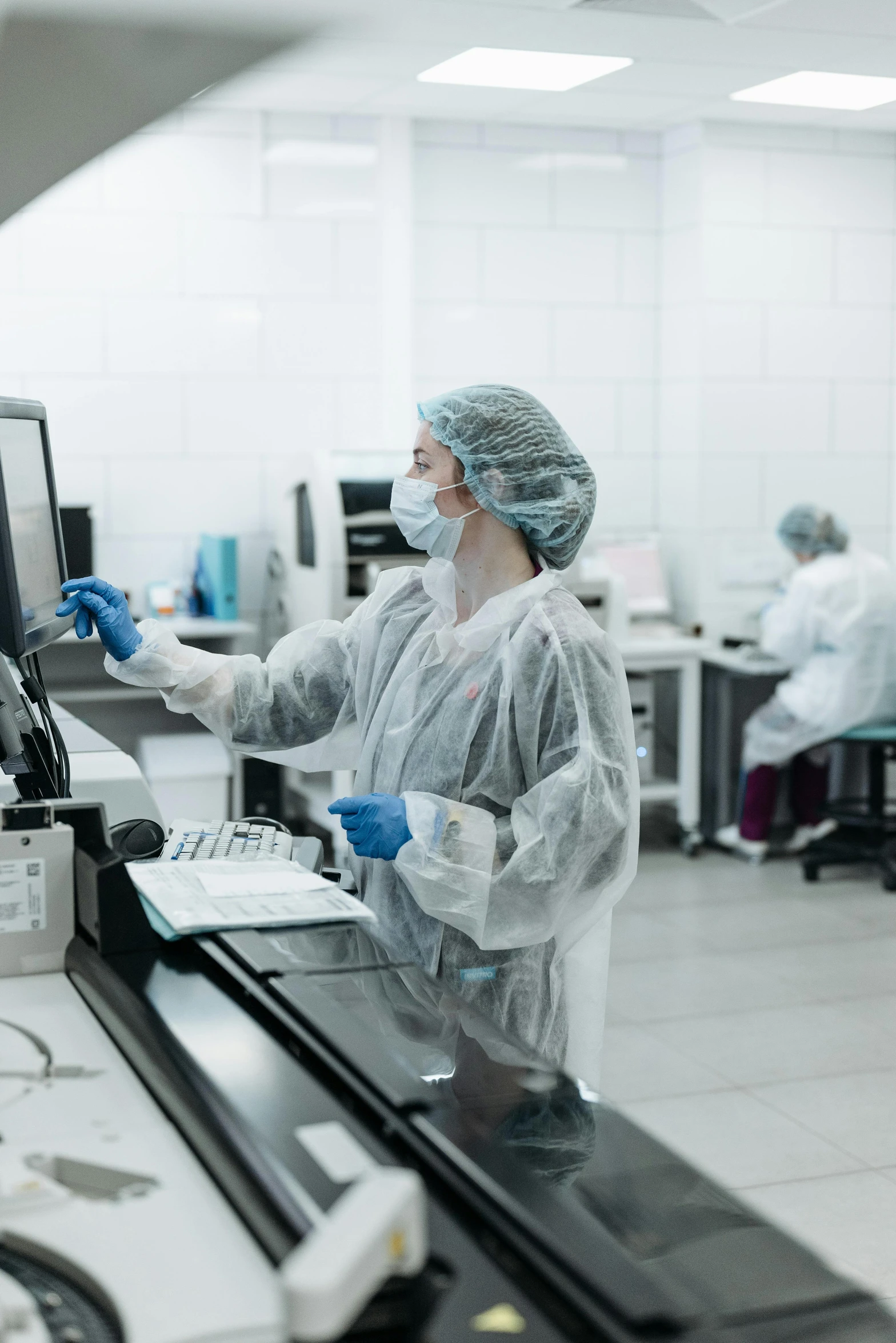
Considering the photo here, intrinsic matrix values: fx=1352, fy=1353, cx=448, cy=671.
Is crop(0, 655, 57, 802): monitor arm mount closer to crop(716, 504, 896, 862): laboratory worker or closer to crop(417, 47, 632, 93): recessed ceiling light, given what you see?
crop(417, 47, 632, 93): recessed ceiling light

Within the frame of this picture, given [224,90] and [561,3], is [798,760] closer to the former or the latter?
[561,3]

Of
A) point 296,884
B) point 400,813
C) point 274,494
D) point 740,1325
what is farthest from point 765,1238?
point 274,494

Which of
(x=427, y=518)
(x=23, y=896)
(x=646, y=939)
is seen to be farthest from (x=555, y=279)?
(x=23, y=896)

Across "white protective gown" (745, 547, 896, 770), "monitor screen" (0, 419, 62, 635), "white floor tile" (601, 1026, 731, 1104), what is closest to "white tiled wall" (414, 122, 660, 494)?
"white protective gown" (745, 547, 896, 770)

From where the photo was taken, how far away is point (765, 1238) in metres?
0.80

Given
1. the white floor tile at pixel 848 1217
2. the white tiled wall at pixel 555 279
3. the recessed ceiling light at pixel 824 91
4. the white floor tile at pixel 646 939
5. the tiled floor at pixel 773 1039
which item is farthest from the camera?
the white tiled wall at pixel 555 279

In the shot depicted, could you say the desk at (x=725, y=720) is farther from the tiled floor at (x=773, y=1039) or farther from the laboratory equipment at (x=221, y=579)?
the laboratory equipment at (x=221, y=579)

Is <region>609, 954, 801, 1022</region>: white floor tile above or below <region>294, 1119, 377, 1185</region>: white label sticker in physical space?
below

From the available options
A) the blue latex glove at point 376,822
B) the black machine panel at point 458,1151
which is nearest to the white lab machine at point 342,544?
the blue latex glove at point 376,822

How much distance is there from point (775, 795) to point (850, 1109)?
207 cm

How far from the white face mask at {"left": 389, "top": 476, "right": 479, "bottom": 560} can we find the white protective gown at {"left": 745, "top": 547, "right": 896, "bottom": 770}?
2.93 metres

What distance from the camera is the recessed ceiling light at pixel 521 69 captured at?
3.94 meters

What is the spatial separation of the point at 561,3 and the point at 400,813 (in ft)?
8.49

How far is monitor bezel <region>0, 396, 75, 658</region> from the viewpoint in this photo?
4.66 ft
